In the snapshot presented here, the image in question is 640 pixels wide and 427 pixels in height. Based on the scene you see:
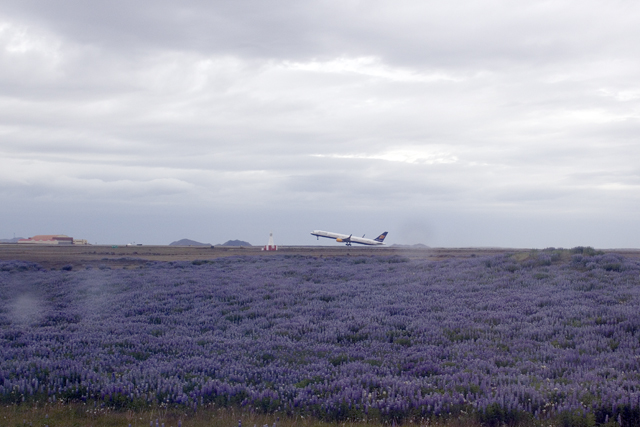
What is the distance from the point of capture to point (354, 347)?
11984mm

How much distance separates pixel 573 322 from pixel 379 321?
5.49m

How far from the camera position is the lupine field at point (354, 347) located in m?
8.05

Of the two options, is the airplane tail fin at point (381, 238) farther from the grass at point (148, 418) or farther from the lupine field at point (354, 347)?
the grass at point (148, 418)

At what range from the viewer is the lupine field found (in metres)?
8.05

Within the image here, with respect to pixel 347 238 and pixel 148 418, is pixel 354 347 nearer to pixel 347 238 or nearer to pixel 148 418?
pixel 148 418

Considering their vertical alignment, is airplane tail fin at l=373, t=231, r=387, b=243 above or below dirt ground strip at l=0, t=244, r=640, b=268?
above

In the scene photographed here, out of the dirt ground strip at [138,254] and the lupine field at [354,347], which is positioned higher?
the lupine field at [354,347]

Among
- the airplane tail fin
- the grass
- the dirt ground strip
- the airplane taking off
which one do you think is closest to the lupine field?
the grass

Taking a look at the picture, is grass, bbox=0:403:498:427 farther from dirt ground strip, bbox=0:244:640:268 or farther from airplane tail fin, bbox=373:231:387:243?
airplane tail fin, bbox=373:231:387:243

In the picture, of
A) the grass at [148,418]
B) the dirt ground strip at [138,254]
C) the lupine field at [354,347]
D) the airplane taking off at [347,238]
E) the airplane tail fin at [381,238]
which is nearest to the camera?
the grass at [148,418]

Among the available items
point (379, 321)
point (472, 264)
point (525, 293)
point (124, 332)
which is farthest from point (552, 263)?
point (124, 332)

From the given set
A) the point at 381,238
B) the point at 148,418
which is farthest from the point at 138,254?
the point at 381,238

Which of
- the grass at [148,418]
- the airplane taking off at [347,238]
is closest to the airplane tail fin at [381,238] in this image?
the airplane taking off at [347,238]

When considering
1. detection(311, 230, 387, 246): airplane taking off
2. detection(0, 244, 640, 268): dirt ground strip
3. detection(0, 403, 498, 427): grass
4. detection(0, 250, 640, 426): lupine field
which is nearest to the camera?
detection(0, 403, 498, 427): grass
